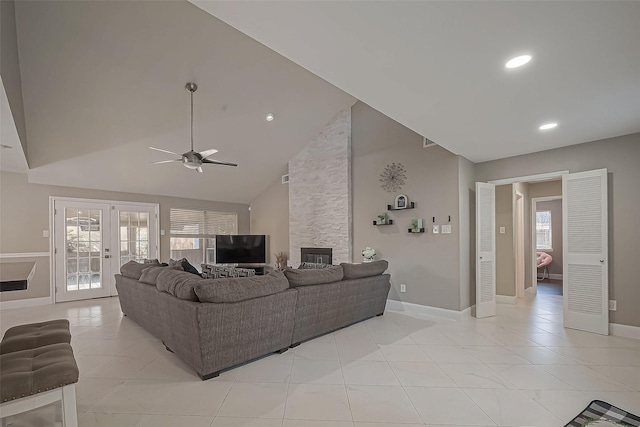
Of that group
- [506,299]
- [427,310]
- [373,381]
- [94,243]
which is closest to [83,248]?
[94,243]

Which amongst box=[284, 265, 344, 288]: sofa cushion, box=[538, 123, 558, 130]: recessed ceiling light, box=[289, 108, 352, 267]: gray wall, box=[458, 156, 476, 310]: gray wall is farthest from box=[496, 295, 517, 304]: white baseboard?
box=[284, 265, 344, 288]: sofa cushion

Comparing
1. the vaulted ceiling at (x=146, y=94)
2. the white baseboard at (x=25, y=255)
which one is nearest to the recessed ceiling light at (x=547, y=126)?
the vaulted ceiling at (x=146, y=94)

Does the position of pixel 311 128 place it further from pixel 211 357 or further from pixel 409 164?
pixel 211 357

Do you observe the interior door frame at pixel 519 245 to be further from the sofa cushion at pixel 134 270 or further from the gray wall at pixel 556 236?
the sofa cushion at pixel 134 270

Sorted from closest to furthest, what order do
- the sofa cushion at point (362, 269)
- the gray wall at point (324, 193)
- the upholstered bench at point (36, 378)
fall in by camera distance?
the upholstered bench at point (36, 378)
the sofa cushion at point (362, 269)
the gray wall at point (324, 193)

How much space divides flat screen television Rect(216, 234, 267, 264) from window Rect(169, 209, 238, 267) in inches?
23.3

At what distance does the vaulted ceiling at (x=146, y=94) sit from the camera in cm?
340

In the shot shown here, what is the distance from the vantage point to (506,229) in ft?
18.1

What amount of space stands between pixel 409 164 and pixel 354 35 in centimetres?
344

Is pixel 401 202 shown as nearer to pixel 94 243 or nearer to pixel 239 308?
pixel 239 308

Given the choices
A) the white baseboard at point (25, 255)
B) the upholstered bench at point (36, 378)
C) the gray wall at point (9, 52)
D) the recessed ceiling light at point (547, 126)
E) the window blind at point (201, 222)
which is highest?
the gray wall at point (9, 52)

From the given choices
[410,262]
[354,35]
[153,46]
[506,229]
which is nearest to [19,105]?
[153,46]

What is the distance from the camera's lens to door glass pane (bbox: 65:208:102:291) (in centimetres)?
581

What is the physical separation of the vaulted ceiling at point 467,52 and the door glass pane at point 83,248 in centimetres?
613
